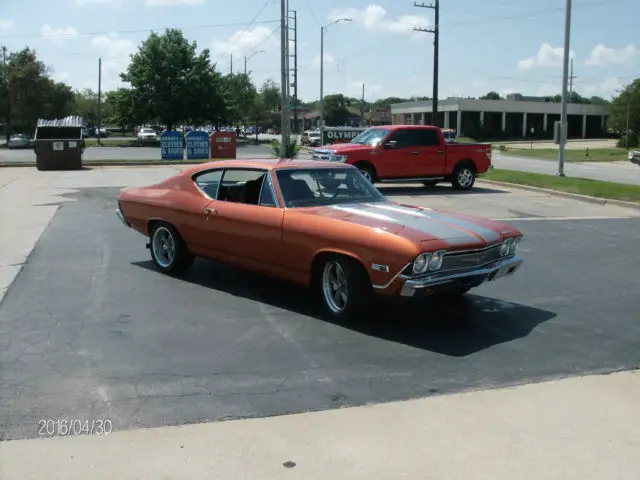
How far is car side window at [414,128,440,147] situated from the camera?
1898cm

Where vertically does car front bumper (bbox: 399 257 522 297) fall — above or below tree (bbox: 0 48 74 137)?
below

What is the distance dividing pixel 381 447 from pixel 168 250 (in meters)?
4.91

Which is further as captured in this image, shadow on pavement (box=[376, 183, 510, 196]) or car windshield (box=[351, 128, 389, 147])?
shadow on pavement (box=[376, 183, 510, 196])

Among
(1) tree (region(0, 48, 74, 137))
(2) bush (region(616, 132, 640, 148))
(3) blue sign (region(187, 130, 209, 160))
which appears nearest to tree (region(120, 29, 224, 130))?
(1) tree (region(0, 48, 74, 137))

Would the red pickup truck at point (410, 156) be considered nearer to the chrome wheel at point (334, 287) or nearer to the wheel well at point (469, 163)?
the wheel well at point (469, 163)

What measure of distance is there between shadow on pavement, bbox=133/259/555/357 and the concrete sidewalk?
3.95ft

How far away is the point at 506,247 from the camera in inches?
247

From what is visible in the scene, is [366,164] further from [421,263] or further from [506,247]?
[421,263]

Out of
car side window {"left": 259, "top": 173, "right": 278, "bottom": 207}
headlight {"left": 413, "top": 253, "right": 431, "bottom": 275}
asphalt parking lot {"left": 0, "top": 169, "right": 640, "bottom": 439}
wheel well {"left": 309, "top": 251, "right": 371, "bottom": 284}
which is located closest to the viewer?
asphalt parking lot {"left": 0, "top": 169, "right": 640, "bottom": 439}

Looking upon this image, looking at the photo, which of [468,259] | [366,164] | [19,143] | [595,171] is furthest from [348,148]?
[19,143]

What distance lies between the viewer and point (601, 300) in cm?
713

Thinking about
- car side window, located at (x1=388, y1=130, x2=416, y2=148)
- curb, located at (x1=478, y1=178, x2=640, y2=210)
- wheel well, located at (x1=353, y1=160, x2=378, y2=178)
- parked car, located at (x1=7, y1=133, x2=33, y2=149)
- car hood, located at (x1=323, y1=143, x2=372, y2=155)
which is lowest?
curb, located at (x1=478, y1=178, x2=640, y2=210)

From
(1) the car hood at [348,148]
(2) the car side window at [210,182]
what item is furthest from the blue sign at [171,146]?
(2) the car side window at [210,182]

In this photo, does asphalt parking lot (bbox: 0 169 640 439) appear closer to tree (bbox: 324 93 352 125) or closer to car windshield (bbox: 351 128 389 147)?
car windshield (bbox: 351 128 389 147)
